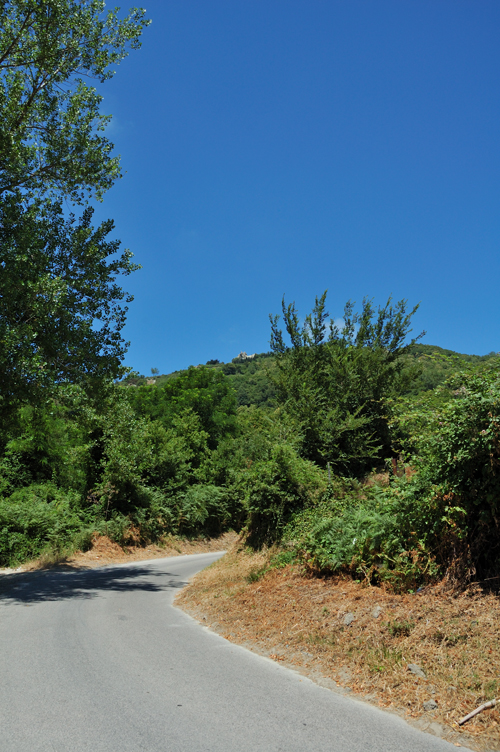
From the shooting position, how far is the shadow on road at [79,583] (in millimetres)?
11469

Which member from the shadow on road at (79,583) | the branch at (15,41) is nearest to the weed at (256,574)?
the shadow on road at (79,583)

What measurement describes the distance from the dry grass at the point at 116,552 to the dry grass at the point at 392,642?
11.6 meters

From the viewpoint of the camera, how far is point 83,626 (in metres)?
8.27

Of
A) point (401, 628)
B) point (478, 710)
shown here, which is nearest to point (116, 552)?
point (401, 628)

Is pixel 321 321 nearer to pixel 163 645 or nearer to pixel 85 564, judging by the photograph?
pixel 85 564

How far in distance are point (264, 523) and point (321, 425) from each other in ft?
19.9

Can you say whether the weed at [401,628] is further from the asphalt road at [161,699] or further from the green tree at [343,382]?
the green tree at [343,382]

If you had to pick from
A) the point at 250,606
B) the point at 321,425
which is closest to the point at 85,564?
the point at 321,425

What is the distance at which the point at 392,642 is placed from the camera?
542 cm

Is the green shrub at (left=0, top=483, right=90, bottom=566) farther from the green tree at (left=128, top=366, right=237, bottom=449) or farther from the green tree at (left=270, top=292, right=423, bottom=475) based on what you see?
the green tree at (left=128, top=366, right=237, bottom=449)

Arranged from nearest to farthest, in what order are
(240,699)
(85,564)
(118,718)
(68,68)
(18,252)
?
(118,718), (240,699), (18,252), (68,68), (85,564)

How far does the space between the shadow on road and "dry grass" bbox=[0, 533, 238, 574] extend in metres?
1.87

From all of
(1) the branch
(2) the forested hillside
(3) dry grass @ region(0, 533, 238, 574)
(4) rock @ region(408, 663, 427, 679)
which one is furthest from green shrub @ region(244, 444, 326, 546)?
(1) the branch

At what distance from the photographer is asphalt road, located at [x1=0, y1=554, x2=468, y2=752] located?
12.6 feet
